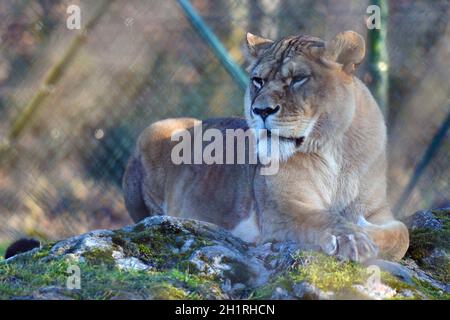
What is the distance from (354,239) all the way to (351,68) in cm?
81

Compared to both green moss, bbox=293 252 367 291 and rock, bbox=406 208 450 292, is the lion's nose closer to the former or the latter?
green moss, bbox=293 252 367 291

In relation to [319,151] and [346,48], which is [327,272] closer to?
[319,151]

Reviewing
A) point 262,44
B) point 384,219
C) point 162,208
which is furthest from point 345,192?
point 162,208

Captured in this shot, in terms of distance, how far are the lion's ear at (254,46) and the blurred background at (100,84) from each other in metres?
1.32

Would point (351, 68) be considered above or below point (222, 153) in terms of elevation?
above

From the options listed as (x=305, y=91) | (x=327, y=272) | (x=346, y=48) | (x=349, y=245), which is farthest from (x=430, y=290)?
(x=346, y=48)

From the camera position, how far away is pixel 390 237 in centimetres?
356

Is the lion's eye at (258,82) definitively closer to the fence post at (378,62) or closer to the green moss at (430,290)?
the green moss at (430,290)

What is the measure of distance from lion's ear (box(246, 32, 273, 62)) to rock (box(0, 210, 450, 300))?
870 mm

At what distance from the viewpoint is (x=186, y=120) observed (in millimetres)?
5320

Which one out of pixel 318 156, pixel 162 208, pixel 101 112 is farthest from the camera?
pixel 101 112

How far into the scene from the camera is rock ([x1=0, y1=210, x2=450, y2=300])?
2.86 m
